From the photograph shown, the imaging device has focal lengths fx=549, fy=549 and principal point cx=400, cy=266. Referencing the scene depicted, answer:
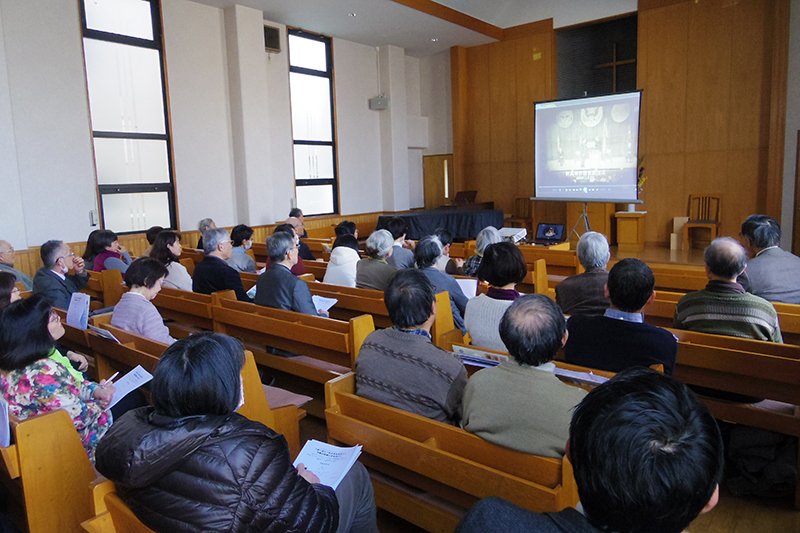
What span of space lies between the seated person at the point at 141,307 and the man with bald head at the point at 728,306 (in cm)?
247

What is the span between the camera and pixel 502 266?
2.49 metres

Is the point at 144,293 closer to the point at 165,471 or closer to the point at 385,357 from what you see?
the point at 385,357

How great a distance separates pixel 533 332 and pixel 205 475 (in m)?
0.92

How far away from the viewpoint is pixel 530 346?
155cm

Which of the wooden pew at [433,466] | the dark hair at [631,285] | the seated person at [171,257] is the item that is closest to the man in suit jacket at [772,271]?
the dark hair at [631,285]

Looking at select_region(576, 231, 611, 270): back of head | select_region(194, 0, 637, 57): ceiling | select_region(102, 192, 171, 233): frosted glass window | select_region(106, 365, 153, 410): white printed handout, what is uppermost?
select_region(194, 0, 637, 57): ceiling

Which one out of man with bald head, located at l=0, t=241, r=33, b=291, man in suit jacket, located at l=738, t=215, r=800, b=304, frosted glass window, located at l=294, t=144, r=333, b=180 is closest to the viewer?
man in suit jacket, located at l=738, t=215, r=800, b=304

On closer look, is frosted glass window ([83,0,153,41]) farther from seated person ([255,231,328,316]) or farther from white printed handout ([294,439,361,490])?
white printed handout ([294,439,361,490])

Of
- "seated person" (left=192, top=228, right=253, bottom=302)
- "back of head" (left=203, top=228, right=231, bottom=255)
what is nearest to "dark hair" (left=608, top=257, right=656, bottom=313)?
"seated person" (left=192, top=228, right=253, bottom=302)

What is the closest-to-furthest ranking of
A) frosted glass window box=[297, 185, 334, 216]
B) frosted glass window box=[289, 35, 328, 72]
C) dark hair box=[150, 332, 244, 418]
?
dark hair box=[150, 332, 244, 418] → frosted glass window box=[289, 35, 328, 72] → frosted glass window box=[297, 185, 334, 216]

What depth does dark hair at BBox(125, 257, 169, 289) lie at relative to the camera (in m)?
2.71

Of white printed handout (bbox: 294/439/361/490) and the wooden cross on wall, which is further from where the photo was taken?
the wooden cross on wall

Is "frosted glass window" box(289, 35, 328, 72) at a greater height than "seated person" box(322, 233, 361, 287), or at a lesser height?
greater

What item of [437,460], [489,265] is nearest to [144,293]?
[489,265]
